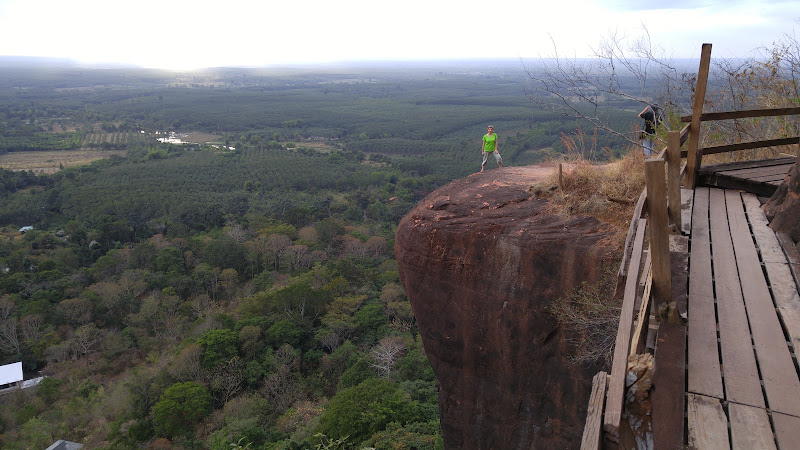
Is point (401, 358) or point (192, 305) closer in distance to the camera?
point (401, 358)

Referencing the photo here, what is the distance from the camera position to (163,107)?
Result: 413 feet

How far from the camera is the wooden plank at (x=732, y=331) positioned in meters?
2.80

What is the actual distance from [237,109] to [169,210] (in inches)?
3301

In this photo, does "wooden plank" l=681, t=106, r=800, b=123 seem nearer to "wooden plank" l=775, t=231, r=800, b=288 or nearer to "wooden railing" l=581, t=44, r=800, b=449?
"wooden plank" l=775, t=231, r=800, b=288

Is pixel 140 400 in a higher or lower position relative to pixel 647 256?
lower

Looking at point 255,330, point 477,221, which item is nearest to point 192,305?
point 255,330

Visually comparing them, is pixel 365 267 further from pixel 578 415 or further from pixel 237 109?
pixel 237 109

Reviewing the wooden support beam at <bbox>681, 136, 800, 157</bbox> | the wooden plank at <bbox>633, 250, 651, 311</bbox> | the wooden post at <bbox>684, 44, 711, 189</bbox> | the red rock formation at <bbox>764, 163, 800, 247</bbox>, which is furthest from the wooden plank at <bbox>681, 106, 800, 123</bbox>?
the wooden plank at <bbox>633, 250, 651, 311</bbox>

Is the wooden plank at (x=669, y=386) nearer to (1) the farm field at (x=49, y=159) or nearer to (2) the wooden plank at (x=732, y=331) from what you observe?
(2) the wooden plank at (x=732, y=331)

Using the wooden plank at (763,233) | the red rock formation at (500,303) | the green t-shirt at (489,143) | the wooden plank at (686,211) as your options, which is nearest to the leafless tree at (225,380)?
the red rock formation at (500,303)

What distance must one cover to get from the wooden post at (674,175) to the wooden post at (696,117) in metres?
2.00

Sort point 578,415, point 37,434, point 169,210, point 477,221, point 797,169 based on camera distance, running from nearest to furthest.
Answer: point 797,169 < point 578,415 < point 477,221 < point 37,434 < point 169,210

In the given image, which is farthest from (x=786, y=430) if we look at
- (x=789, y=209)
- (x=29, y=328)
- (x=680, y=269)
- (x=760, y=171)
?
(x=29, y=328)

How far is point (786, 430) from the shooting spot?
2557 mm
